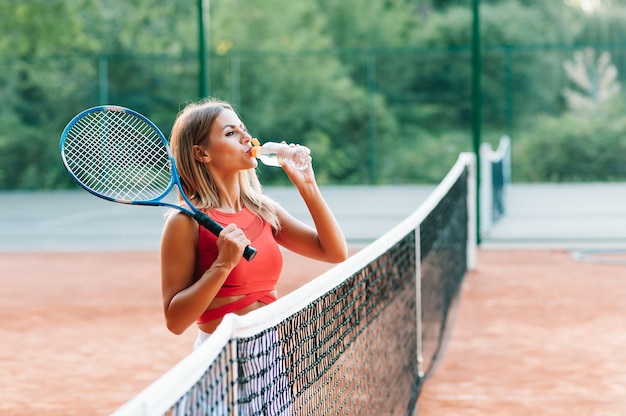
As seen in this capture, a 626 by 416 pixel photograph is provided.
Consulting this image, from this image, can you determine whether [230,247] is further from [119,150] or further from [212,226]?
[119,150]

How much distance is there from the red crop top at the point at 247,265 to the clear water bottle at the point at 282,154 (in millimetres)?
171

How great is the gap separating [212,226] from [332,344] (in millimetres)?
940

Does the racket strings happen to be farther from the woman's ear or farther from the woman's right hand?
the woman's right hand

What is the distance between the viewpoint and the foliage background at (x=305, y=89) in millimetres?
18719

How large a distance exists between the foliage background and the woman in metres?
13.7

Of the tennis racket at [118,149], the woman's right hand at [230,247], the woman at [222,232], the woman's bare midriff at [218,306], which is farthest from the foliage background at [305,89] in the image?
the woman's right hand at [230,247]

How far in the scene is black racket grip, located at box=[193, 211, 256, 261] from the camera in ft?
8.38

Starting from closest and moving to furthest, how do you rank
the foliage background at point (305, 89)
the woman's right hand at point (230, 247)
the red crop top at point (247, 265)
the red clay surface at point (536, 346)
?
the woman's right hand at point (230, 247) → the red crop top at point (247, 265) → the red clay surface at point (536, 346) → the foliage background at point (305, 89)

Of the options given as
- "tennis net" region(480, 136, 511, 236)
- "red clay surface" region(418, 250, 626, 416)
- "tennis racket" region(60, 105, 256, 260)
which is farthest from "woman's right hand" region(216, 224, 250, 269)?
→ "tennis net" region(480, 136, 511, 236)

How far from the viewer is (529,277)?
8.36 meters

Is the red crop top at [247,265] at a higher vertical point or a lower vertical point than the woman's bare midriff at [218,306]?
higher

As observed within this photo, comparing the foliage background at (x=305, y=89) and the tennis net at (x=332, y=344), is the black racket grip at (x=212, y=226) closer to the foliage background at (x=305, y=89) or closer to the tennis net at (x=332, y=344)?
the tennis net at (x=332, y=344)

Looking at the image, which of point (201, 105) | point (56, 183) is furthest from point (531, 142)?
point (201, 105)

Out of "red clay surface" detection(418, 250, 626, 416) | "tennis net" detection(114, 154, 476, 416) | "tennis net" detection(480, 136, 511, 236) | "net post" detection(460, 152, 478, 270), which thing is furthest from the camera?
"tennis net" detection(480, 136, 511, 236)
